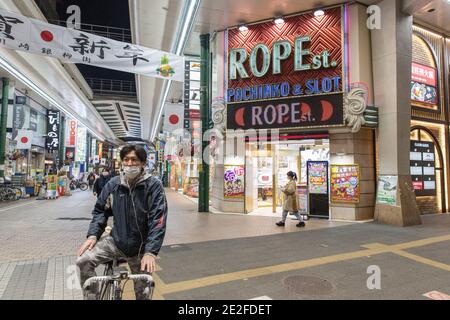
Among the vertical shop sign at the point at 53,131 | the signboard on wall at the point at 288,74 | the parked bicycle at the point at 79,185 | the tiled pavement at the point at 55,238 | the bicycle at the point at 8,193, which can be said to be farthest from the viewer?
the parked bicycle at the point at 79,185

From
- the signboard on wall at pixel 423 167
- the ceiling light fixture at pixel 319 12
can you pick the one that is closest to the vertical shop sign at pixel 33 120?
the ceiling light fixture at pixel 319 12

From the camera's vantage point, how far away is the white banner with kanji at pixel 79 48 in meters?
7.39

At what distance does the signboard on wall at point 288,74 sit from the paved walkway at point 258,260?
12.8 feet

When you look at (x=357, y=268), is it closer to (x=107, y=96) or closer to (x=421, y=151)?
(x=421, y=151)

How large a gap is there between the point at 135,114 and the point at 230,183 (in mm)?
22094

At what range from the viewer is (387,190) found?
9.62 meters

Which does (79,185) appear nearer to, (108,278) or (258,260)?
(258,260)

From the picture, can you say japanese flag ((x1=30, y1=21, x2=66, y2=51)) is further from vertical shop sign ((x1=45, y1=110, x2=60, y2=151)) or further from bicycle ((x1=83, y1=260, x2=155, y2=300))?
vertical shop sign ((x1=45, y1=110, x2=60, y2=151))

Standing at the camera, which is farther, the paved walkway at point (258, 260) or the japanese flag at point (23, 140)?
the japanese flag at point (23, 140)

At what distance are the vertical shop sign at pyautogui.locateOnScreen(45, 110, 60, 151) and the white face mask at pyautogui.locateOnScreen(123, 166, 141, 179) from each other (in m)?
24.6

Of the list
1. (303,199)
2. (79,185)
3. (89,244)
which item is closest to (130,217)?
(89,244)

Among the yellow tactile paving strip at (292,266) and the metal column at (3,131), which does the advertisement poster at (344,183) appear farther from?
the metal column at (3,131)

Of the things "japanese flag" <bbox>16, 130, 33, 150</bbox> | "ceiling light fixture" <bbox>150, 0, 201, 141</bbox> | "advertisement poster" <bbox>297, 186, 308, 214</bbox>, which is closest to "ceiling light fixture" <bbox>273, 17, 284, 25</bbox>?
"ceiling light fixture" <bbox>150, 0, 201, 141</bbox>

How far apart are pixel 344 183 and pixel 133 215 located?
29.5 feet
